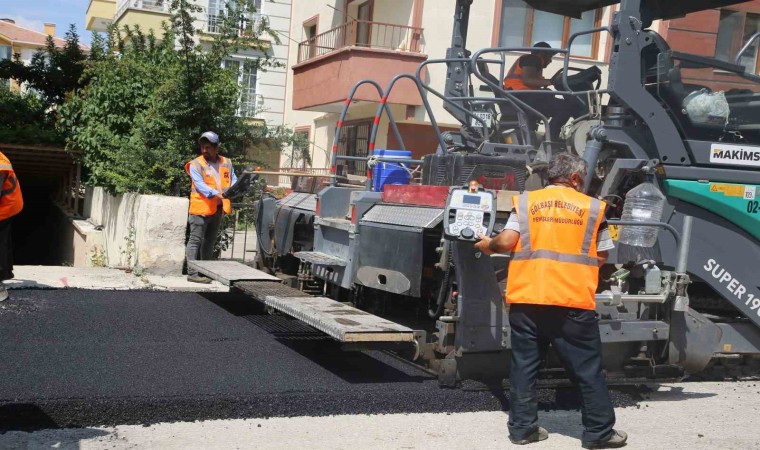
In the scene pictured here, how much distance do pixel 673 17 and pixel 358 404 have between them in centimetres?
342

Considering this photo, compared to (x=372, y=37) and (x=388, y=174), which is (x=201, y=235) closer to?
(x=388, y=174)

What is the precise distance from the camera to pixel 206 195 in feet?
28.9

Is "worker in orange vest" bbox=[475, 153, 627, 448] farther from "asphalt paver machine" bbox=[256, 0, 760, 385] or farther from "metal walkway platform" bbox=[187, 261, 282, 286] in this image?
"metal walkway platform" bbox=[187, 261, 282, 286]

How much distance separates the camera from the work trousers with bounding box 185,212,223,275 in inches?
354

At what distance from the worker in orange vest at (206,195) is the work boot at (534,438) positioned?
4.95 m

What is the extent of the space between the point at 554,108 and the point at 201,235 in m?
3.97

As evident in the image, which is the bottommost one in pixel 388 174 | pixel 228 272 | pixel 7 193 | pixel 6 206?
pixel 228 272

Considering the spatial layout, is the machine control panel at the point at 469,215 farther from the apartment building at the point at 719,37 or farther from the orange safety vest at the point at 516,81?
the orange safety vest at the point at 516,81

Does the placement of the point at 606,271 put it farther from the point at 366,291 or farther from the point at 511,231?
the point at 366,291

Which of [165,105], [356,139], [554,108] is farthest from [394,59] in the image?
[554,108]

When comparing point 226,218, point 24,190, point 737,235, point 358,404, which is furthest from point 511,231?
point 24,190

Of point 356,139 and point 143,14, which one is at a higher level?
point 143,14

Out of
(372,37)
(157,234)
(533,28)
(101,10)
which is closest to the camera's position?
(157,234)

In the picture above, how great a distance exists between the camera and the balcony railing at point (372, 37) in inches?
673
